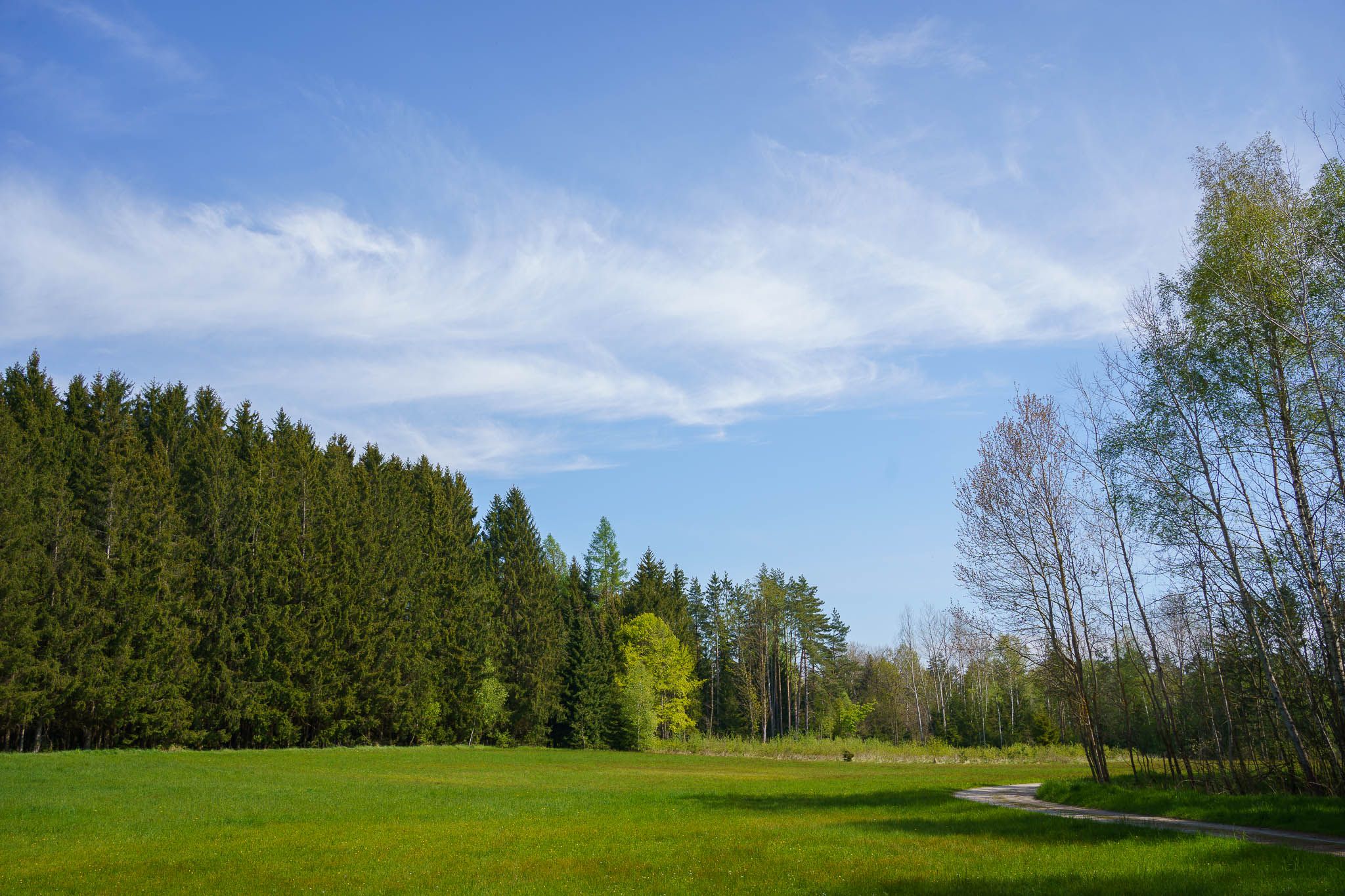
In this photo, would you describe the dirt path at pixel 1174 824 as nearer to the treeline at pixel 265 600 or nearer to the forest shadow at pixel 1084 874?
Answer: the forest shadow at pixel 1084 874

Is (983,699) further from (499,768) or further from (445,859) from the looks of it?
(445,859)

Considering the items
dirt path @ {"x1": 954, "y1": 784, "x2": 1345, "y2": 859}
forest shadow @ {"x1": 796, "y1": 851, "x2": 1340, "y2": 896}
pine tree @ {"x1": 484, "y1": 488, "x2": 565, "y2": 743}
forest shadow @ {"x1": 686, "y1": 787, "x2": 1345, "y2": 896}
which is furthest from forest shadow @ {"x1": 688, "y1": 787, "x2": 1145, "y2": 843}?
pine tree @ {"x1": 484, "y1": 488, "x2": 565, "y2": 743}

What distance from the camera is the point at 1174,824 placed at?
15.2m

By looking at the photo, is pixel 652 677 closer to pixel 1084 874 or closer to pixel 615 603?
pixel 615 603

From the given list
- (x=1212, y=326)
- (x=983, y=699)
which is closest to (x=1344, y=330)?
(x=1212, y=326)

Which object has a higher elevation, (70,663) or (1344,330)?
(1344,330)

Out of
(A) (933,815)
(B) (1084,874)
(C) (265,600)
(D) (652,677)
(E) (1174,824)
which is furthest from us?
(D) (652,677)

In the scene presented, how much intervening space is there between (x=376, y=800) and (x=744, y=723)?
6505cm

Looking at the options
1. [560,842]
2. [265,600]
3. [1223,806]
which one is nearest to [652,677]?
[265,600]

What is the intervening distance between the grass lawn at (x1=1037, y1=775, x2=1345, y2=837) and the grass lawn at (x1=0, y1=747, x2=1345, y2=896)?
301 cm

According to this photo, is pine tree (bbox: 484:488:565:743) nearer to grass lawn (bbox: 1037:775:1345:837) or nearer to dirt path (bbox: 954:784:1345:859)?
dirt path (bbox: 954:784:1345:859)

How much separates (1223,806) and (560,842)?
13774 mm

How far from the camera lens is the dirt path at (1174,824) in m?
11.7

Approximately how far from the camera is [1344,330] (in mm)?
14805
